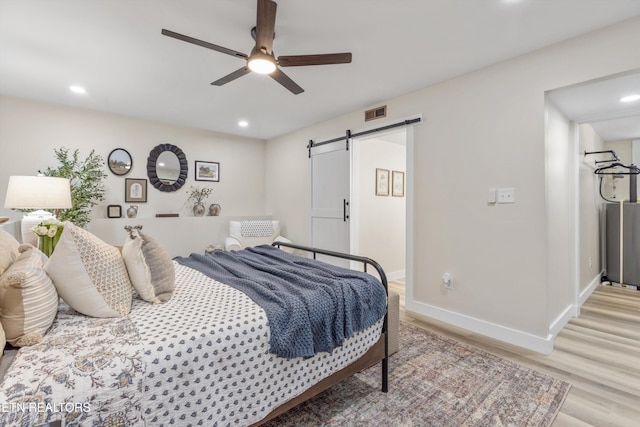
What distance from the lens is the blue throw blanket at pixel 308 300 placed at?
141 cm

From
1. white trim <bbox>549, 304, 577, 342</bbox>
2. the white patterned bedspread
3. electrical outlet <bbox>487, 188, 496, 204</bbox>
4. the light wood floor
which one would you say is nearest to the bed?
the white patterned bedspread

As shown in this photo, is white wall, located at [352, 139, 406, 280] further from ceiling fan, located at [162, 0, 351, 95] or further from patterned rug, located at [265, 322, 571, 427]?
patterned rug, located at [265, 322, 571, 427]

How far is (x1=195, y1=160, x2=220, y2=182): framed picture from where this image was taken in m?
4.93

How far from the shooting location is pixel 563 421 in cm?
162

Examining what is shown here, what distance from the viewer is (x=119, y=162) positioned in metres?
4.21

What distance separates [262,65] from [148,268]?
4.97ft

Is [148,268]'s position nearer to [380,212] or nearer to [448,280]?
[448,280]

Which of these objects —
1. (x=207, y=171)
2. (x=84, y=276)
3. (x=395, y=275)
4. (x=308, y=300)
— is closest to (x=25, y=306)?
(x=84, y=276)

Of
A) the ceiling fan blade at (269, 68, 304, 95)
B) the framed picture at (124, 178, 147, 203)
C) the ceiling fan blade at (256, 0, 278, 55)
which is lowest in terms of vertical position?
the framed picture at (124, 178, 147, 203)

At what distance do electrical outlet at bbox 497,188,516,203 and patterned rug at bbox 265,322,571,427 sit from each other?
4.36ft

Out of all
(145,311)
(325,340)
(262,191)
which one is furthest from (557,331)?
(262,191)

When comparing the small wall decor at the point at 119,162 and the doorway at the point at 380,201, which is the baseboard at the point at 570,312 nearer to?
the doorway at the point at 380,201

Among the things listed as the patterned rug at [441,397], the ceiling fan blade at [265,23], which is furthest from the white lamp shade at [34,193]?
the patterned rug at [441,397]

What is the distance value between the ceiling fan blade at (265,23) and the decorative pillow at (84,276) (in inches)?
60.8
